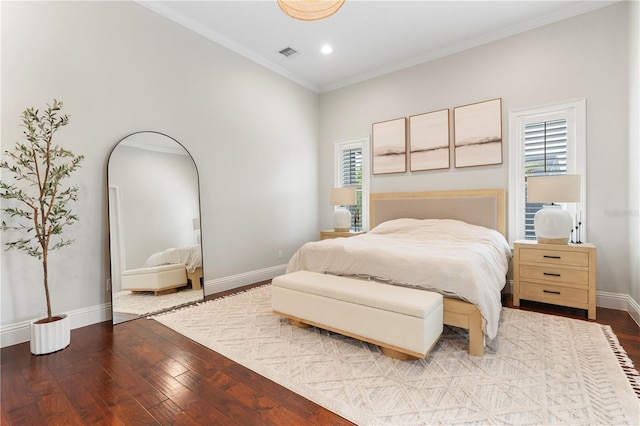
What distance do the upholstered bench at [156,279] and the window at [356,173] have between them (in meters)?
2.78

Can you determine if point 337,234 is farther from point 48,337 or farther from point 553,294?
point 48,337

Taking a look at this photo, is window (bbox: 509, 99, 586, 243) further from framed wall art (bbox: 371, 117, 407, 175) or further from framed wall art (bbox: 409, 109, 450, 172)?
framed wall art (bbox: 371, 117, 407, 175)

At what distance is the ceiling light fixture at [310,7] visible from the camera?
2.13 meters

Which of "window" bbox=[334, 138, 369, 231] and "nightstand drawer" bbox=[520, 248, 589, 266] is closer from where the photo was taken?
"nightstand drawer" bbox=[520, 248, 589, 266]

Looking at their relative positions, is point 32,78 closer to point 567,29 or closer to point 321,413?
point 321,413

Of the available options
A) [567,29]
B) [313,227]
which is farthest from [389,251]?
[567,29]

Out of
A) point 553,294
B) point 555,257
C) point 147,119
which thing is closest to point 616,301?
point 553,294

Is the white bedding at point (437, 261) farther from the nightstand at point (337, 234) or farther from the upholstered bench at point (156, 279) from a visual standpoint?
the upholstered bench at point (156, 279)

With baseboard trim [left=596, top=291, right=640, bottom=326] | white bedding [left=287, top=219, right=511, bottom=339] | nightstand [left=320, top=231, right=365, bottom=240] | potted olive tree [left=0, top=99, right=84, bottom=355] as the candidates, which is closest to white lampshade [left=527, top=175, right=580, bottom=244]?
white bedding [left=287, top=219, right=511, bottom=339]

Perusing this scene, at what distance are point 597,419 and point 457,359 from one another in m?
0.71

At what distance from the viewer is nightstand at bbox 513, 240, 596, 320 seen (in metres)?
2.73

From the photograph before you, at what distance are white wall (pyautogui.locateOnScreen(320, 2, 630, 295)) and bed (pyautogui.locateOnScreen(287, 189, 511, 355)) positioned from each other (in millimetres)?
234

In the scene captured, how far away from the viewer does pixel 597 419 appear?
1436 millimetres

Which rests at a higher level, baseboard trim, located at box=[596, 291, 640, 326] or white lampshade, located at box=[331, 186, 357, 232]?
white lampshade, located at box=[331, 186, 357, 232]
